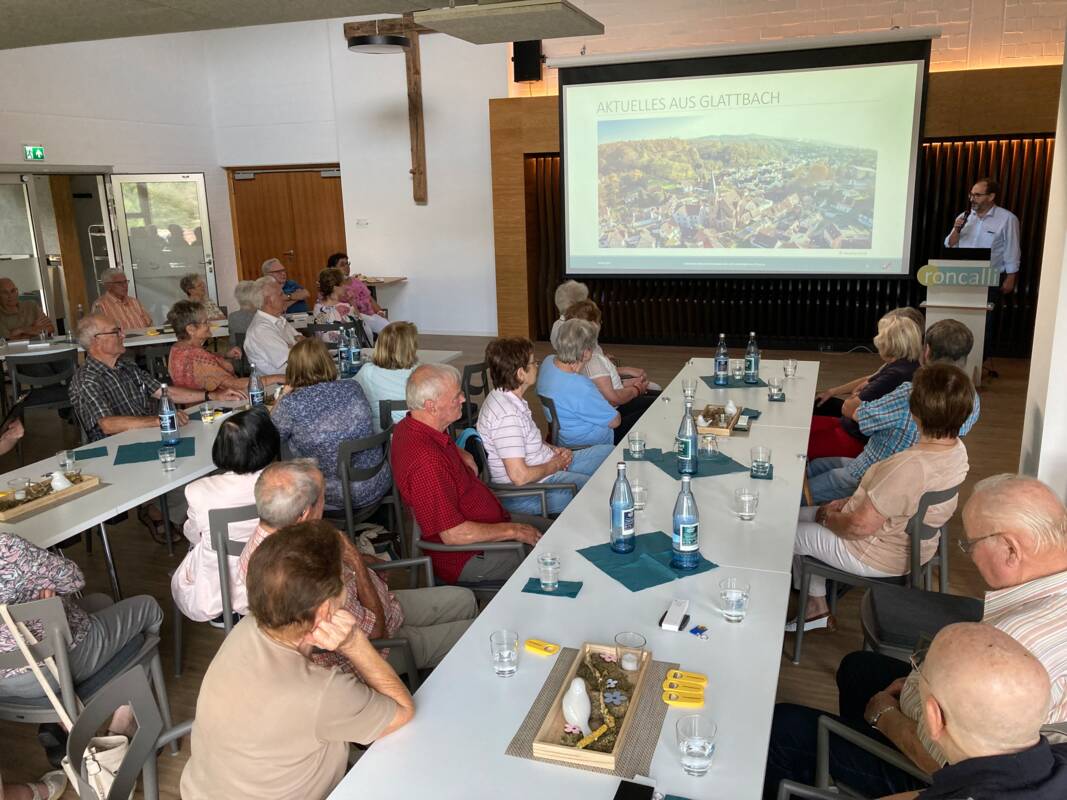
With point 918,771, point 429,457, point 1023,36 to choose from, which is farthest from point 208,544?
point 1023,36

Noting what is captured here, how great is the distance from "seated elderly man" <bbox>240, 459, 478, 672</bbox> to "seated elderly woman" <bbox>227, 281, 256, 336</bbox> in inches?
188

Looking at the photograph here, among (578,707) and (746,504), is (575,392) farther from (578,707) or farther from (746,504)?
(578,707)

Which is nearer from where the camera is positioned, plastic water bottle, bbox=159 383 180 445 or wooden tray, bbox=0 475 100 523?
wooden tray, bbox=0 475 100 523

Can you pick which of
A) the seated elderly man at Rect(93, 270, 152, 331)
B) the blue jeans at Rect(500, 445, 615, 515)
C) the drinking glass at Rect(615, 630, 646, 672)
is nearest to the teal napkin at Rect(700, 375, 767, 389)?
the blue jeans at Rect(500, 445, 615, 515)

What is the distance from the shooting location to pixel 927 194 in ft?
31.3

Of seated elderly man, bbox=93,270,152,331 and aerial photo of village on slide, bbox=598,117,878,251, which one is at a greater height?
aerial photo of village on slide, bbox=598,117,878,251

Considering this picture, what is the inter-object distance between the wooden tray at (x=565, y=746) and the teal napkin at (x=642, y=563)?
560 mm

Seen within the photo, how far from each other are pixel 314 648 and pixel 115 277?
7.56 meters

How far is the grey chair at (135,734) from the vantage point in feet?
6.27

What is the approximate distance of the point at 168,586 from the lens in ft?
15.0

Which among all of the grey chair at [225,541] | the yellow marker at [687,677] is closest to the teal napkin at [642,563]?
the yellow marker at [687,677]

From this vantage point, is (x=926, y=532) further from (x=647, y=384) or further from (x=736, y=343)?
(x=736, y=343)

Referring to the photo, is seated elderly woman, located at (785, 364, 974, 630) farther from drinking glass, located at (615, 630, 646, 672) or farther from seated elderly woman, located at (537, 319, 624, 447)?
seated elderly woman, located at (537, 319, 624, 447)

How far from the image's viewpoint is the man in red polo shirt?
3.27m
